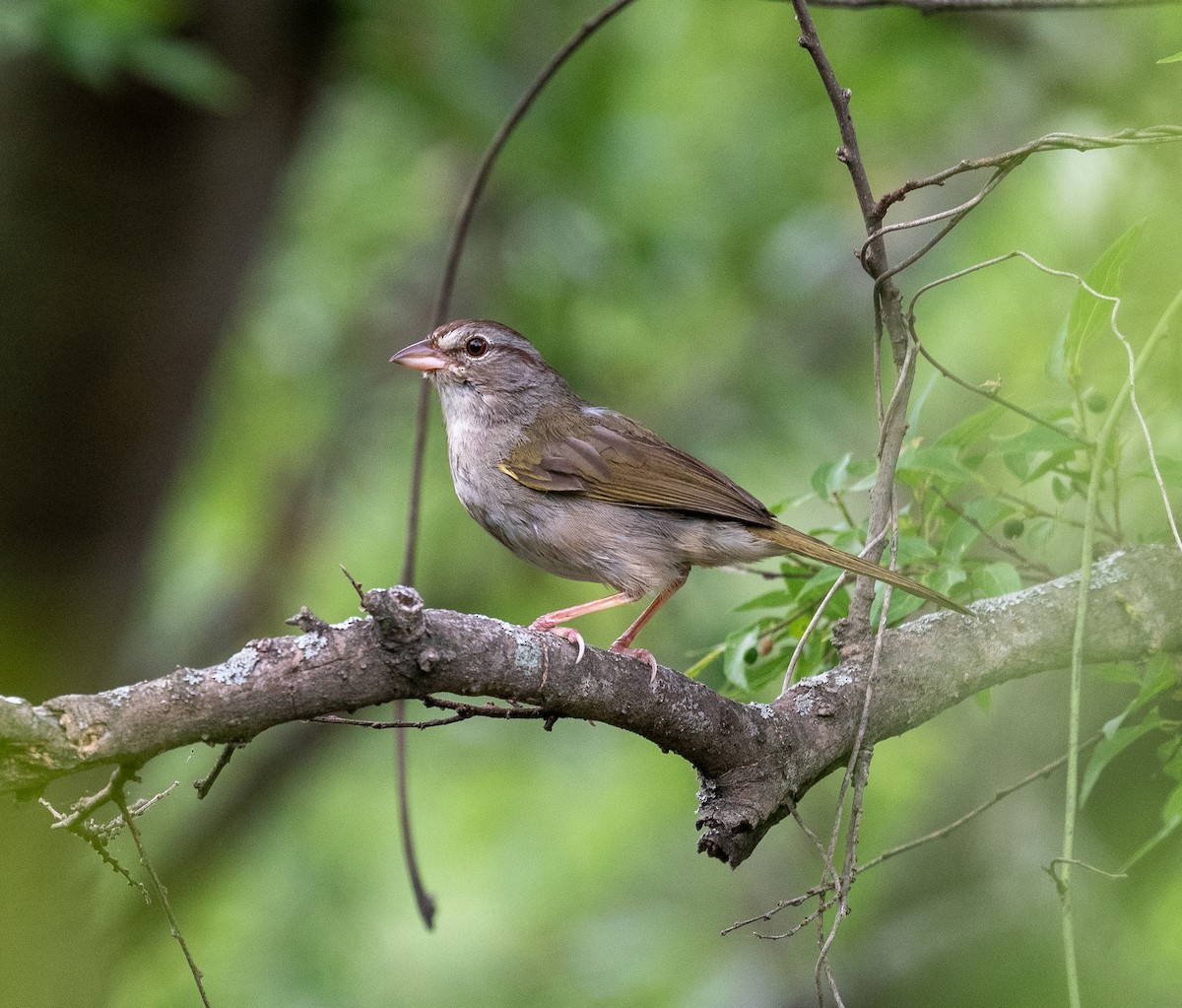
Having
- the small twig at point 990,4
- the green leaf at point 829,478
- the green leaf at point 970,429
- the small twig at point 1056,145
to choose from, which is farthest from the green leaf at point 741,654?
the small twig at point 990,4

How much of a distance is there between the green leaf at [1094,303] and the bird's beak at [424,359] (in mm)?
2645

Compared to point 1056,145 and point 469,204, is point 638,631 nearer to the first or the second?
point 469,204

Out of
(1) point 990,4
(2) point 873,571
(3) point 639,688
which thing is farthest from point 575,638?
(1) point 990,4

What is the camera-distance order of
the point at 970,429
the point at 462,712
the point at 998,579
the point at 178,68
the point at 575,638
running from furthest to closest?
the point at 178,68 → the point at 970,429 → the point at 998,579 → the point at 575,638 → the point at 462,712

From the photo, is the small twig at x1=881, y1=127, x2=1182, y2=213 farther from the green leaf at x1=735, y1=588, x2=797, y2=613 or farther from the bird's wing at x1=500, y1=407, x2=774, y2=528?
the bird's wing at x1=500, y1=407, x2=774, y2=528

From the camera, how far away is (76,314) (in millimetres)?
6219

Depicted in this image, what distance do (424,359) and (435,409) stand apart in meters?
3.37

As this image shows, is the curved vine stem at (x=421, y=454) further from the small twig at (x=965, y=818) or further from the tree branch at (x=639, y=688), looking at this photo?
the small twig at (x=965, y=818)

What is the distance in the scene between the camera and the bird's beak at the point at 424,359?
16.8 feet

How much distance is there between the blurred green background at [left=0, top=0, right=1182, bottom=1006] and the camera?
6074mm

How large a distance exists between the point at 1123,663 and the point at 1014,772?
3.11m

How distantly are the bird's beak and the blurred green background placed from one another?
5.35ft

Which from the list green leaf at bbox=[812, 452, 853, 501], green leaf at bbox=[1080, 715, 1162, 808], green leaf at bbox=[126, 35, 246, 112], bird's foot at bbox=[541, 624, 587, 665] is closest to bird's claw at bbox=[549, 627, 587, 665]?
bird's foot at bbox=[541, 624, 587, 665]

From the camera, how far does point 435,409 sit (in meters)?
8.50
